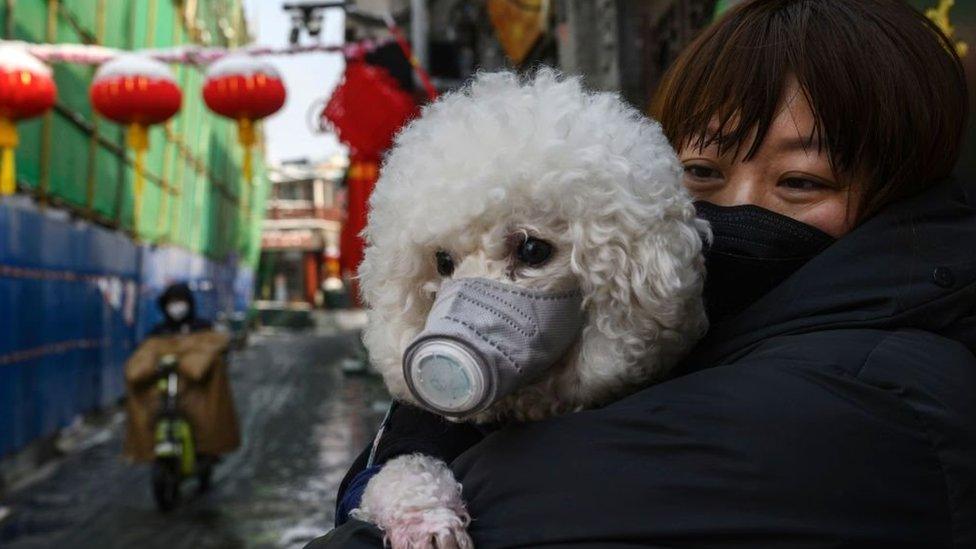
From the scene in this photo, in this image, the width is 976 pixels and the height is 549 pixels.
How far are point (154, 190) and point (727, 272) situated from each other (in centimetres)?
1775

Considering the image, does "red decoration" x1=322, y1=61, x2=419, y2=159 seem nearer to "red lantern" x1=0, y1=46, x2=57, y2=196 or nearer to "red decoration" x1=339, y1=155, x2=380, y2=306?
"red decoration" x1=339, y1=155, x2=380, y2=306

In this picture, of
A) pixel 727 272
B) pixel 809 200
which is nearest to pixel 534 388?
pixel 727 272

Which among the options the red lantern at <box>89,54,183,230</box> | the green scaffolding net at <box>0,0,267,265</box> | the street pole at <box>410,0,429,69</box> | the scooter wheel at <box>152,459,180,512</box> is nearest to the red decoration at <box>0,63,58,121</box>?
the red lantern at <box>89,54,183,230</box>

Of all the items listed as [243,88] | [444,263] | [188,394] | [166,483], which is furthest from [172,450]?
[444,263]

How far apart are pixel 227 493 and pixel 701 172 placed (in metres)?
7.81

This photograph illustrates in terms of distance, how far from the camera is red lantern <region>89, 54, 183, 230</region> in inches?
301

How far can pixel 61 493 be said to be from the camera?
8.77 meters

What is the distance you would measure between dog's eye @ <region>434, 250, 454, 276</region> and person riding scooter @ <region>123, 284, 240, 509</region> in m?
7.46

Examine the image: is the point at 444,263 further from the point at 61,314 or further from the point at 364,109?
the point at 61,314

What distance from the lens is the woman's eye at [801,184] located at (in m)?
1.56

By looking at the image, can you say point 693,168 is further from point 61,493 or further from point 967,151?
point 61,493

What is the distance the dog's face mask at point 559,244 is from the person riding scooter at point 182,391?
24.7ft

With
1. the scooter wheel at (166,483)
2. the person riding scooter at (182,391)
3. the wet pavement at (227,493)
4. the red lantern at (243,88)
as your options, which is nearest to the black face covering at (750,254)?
the wet pavement at (227,493)

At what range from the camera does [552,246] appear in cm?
127
